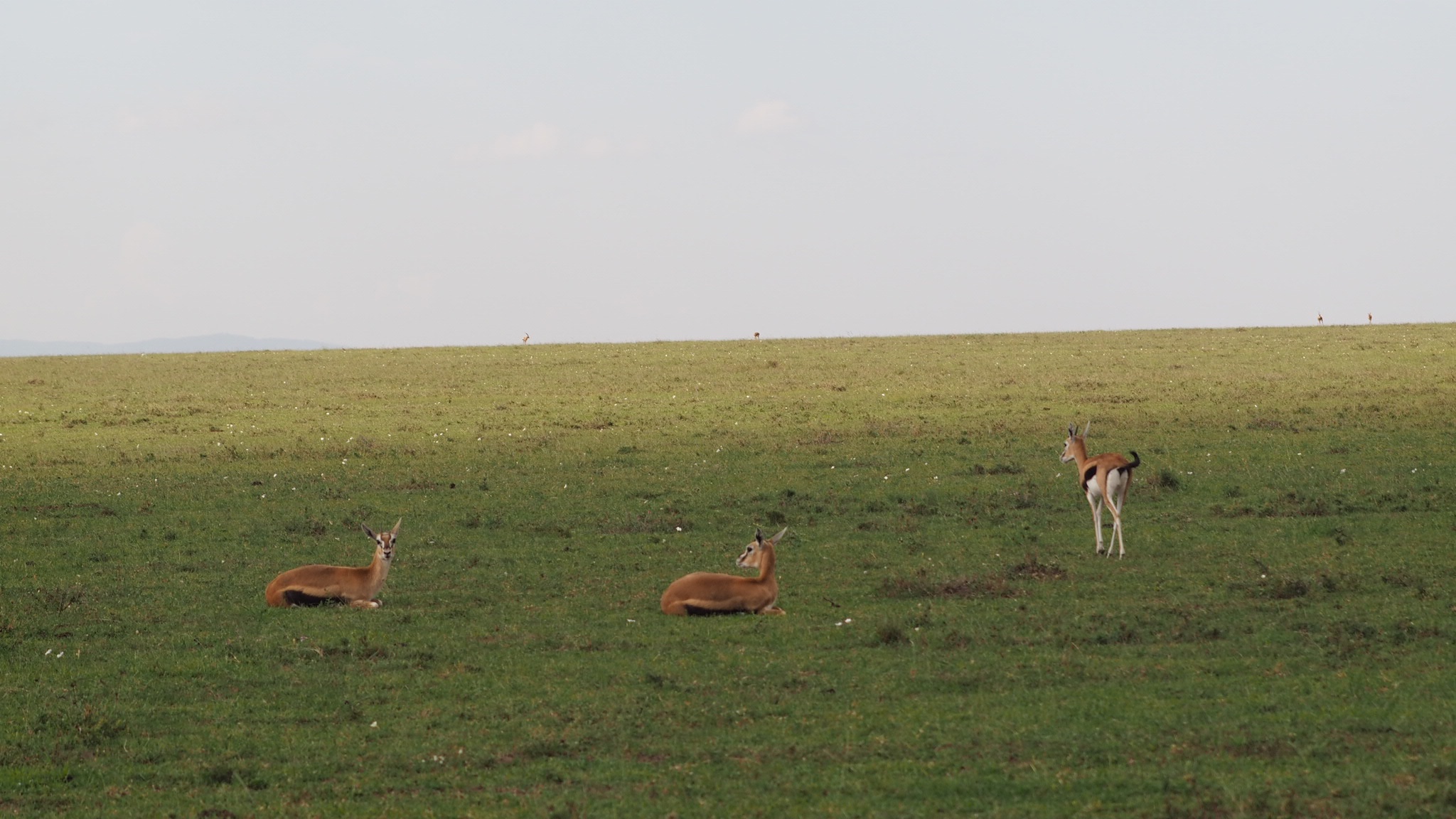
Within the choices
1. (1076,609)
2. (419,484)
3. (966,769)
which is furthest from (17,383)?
(966,769)

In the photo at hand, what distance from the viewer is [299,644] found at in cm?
1349

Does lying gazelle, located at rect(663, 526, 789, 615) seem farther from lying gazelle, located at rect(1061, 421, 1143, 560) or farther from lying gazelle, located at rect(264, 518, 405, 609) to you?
lying gazelle, located at rect(1061, 421, 1143, 560)

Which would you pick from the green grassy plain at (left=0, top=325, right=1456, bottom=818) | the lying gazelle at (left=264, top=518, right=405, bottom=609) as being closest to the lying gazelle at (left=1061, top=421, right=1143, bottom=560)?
the green grassy plain at (left=0, top=325, right=1456, bottom=818)

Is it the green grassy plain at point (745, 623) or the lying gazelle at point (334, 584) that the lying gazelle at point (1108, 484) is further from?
the lying gazelle at point (334, 584)

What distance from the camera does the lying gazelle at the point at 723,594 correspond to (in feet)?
47.8

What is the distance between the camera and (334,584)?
15500mm

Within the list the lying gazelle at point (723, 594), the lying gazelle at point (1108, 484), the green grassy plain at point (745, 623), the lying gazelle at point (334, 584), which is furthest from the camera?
the lying gazelle at point (1108, 484)

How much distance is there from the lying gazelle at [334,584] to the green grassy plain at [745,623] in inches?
14.7

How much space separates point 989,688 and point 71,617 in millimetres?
9608

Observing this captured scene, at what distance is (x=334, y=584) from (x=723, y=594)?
4.22 meters

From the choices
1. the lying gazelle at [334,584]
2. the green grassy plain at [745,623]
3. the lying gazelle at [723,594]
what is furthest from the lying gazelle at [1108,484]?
the lying gazelle at [334,584]

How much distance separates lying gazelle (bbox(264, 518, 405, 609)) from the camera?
50.5 feet

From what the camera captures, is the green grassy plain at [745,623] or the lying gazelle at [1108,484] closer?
the green grassy plain at [745,623]

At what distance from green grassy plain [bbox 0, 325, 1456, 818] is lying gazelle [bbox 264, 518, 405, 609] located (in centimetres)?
37
